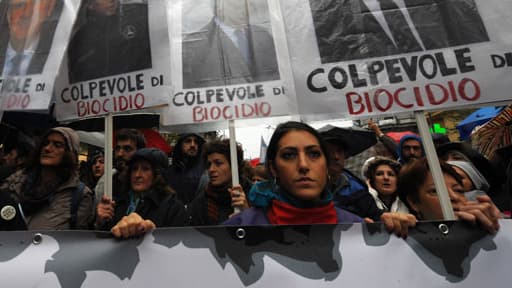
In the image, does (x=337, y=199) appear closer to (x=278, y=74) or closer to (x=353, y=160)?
(x=278, y=74)

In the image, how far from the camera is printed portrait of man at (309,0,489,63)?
1.72 m

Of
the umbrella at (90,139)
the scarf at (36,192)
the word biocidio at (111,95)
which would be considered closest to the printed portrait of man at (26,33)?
the word biocidio at (111,95)

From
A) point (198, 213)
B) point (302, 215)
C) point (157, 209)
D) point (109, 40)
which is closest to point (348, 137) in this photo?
point (198, 213)

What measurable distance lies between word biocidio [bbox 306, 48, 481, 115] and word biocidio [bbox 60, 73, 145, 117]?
0.97 meters

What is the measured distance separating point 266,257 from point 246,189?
5.28ft

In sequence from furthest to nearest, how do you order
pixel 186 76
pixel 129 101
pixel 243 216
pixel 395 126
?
1. pixel 395 126
2. pixel 186 76
3. pixel 129 101
4. pixel 243 216

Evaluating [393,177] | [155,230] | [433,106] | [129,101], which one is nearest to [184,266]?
[155,230]

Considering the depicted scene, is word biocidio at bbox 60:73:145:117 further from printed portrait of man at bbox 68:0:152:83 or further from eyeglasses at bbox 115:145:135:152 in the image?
eyeglasses at bbox 115:145:135:152

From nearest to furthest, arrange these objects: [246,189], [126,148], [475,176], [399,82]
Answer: [399,82]
[475,176]
[246,189]
[126,148]

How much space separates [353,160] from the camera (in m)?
4.40

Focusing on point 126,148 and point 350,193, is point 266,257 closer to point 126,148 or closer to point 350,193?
point 350,193

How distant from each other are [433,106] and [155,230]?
1.36 metres

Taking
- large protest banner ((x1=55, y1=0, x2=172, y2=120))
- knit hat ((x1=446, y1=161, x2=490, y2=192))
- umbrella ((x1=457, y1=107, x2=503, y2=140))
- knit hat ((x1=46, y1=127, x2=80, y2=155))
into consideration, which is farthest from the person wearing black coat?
umbrella ((x1=457, y1=107, x2=503, y2=140))

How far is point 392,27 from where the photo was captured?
1781 millimetres
